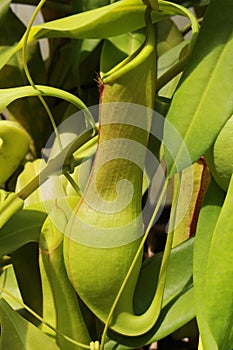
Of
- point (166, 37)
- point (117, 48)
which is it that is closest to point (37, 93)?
point (117, 48)

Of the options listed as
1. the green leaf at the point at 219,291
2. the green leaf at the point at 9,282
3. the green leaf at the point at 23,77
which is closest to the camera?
the green leaf at the point at 219,291

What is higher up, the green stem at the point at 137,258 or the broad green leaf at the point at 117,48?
the broad green leaf at the point at 117,48

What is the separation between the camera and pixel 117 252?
38 centimetres

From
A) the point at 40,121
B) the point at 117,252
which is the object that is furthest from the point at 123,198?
the point at 40,121

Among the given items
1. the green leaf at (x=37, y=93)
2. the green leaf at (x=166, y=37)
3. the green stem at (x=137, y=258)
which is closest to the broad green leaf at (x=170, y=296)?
the green stem at (x=137, y=258)

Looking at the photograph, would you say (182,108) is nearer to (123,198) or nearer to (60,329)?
(123,198)

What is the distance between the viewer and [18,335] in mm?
392

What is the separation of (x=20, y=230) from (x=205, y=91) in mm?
158

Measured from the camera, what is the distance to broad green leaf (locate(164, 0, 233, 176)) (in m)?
0.36

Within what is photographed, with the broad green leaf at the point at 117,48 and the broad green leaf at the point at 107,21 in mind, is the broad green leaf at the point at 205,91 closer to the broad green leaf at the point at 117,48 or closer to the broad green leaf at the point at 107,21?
the broad green leaf at the point at 107,21

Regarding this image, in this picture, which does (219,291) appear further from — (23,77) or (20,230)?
(23,77)

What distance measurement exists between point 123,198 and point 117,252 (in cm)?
3

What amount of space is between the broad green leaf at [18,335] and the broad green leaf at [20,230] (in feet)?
0.13

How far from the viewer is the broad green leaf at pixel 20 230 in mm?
414
